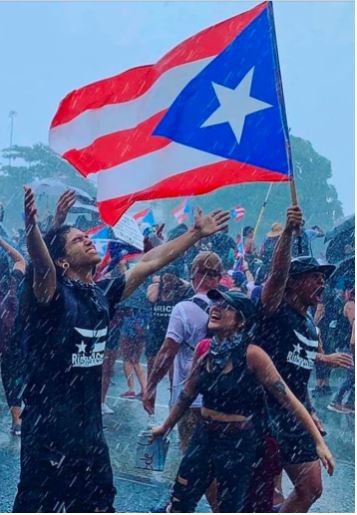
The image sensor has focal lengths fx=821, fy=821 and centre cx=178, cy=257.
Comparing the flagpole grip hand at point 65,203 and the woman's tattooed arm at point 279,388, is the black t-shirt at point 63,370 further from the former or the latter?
the woman's tattooed arm at point 279,388

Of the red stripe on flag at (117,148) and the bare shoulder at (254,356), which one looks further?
the red stripe on flag at (117,148)

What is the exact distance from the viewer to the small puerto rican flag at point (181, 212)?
5.76 meters

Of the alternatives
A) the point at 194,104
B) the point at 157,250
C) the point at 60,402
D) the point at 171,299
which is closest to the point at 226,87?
the point at 194,104

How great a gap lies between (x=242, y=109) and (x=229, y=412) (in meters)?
1.43

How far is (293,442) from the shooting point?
12.8 feet

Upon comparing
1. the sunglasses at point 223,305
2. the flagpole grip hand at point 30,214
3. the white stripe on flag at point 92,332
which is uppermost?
the flagpole grip hand at point 30,214

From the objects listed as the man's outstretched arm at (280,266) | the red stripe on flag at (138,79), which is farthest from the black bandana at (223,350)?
the red stripe on flag at (138,79)

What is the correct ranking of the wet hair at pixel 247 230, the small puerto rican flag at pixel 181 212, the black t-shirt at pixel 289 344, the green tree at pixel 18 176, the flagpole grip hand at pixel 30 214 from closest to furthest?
the flagpole grip hand at pixel 30 214 < the black t-shirt at pixel 289 344 < the green tree at pixel 18 176 < the wet hair at pixel 247 230 < the small puerto rican flag at pixel 181 212

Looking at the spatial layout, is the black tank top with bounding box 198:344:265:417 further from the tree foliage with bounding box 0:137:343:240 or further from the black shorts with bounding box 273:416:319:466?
the tree foliage with bounding box 0:137:343:240

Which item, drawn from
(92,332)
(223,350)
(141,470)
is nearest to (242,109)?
(223,350)

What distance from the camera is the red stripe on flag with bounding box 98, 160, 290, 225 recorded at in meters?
3.88

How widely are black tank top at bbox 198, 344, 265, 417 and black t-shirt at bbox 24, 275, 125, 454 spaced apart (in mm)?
543

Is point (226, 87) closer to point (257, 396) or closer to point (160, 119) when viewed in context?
point (160, 119)

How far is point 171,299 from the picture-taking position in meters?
4.71
